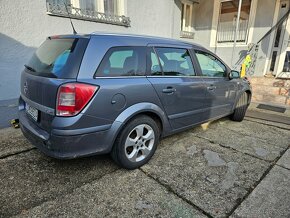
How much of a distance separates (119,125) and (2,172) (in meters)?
1.60

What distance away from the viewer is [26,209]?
2.03 metres

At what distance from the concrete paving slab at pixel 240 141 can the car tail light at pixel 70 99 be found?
95.7 inches

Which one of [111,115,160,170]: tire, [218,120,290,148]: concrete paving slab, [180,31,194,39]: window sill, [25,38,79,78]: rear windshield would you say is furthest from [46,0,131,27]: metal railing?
[218,120,290,148]: concrete paving slab

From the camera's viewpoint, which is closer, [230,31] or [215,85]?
[215,85]

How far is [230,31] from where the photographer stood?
836cm

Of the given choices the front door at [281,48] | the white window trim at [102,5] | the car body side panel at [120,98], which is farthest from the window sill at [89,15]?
the front door at [281,48]

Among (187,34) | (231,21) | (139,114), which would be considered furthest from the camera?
(187,34)

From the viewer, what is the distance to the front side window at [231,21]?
7.93 metres

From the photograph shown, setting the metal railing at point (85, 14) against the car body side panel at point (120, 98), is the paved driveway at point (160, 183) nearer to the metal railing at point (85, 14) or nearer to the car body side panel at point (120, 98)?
the car body side panel at point (120, 98)

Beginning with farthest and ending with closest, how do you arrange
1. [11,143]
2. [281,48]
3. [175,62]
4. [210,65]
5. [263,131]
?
[281,48]
[263,131]
[210,65]
[11,143]
[175,62]

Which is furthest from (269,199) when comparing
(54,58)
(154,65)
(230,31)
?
(230,31)

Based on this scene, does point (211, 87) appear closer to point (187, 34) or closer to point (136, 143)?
point (136, 143)

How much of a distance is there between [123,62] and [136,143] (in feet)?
3.30

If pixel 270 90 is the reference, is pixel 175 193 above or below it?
below
